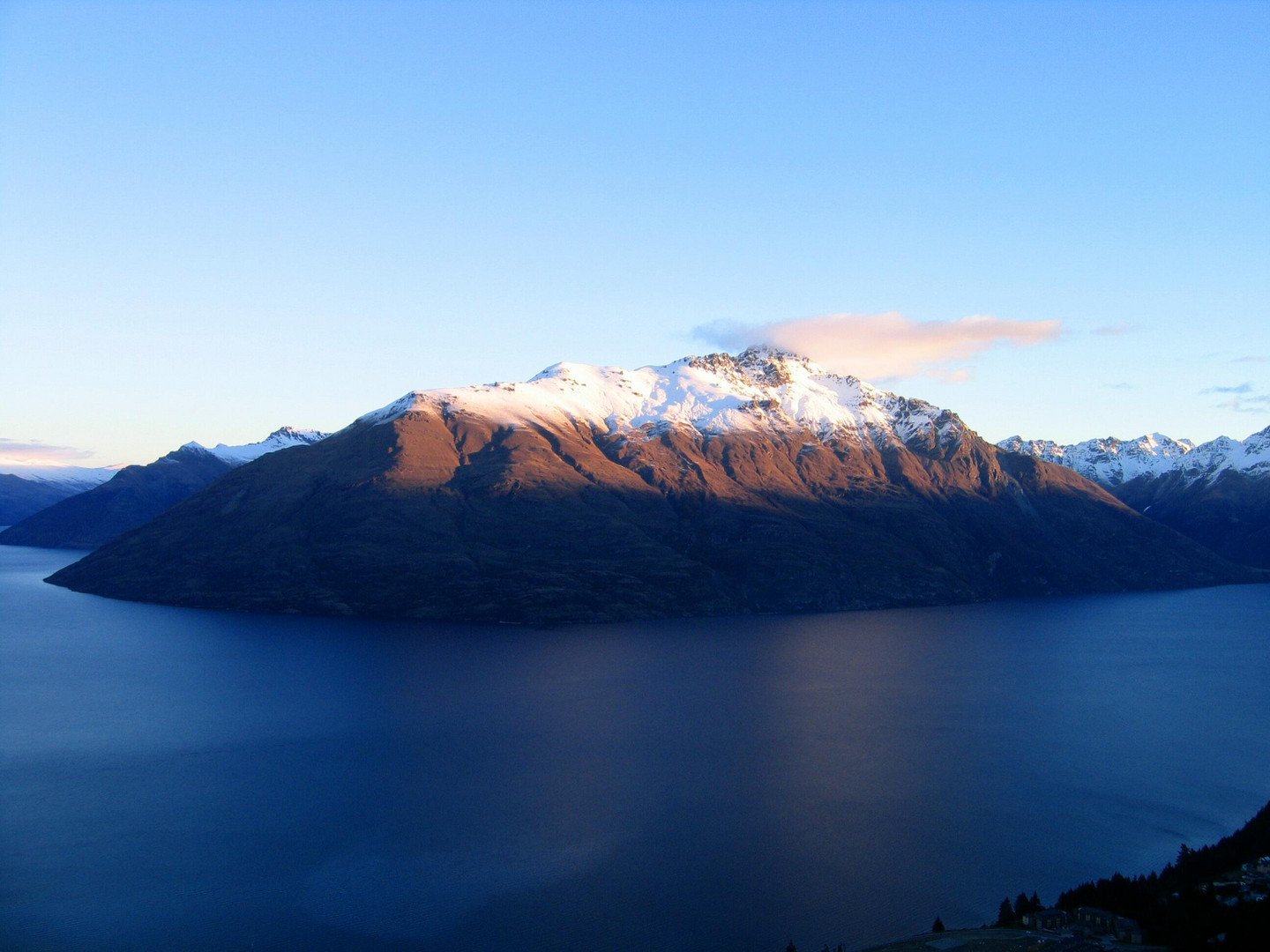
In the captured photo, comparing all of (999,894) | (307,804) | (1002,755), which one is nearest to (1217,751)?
(1002,755)

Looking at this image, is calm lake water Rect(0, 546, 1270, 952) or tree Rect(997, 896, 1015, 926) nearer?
tree Rect(997, 896, 1015, 926)

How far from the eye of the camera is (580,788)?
78750mm

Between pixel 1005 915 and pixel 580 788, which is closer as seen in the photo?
pixel 1005 915

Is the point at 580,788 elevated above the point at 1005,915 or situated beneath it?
situated beneath

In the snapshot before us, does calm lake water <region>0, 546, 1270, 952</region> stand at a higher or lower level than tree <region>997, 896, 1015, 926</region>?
lower

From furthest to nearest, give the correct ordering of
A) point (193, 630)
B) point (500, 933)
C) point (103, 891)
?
point (193, 630) < point (103, 891) < point (500, 933)

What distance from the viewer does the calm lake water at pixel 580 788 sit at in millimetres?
56969

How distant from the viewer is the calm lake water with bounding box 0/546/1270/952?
5697cm

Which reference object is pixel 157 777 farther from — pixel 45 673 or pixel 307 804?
pixel 45 673

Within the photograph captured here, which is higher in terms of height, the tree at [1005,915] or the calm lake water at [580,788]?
the tree at [1005,915]

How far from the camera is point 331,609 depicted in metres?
187

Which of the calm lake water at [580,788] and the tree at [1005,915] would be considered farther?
the calm lake water at [580,788]

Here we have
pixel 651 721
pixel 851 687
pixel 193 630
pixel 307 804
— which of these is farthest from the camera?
pixel 193 630

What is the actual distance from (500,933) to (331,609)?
5605 inches
